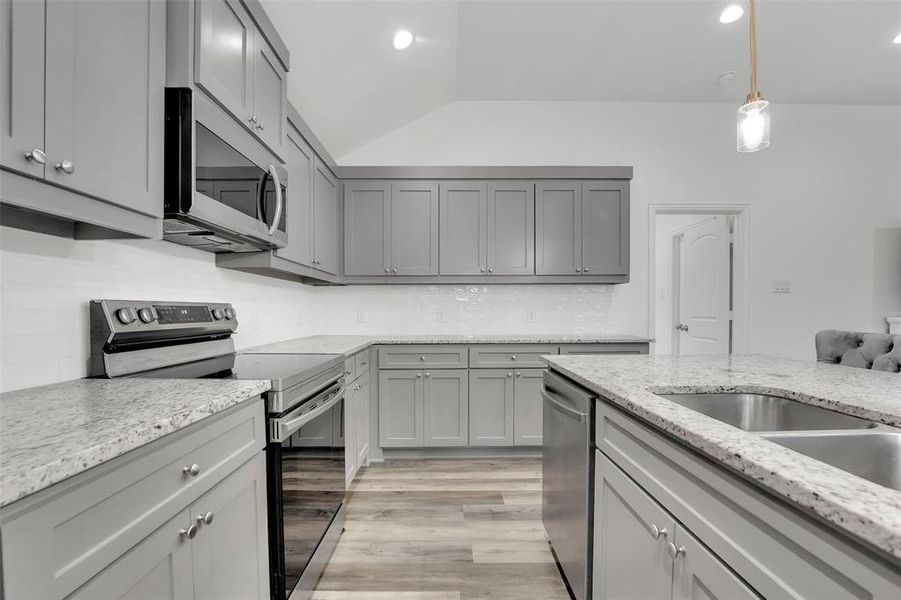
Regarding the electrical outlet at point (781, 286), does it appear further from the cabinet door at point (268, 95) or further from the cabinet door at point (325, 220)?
the cabinet door at point (268, 95)

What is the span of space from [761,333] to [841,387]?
3045 millimetres

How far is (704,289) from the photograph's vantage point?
4008mm

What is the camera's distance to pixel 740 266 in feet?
11.9

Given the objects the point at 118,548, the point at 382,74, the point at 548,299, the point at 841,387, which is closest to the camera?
the point at 118,548

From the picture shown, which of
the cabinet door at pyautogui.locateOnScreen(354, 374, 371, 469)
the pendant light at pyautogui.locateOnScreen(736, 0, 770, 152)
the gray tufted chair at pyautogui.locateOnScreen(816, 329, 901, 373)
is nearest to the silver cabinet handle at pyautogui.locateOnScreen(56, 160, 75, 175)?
the cabinet door at pyautogui.locateOnScreen(354, 374, 371, 469)

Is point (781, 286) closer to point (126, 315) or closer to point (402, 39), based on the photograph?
point (402, 39)

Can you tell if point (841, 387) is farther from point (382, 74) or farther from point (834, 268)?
point (834, 268)

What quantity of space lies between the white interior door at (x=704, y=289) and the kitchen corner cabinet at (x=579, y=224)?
128 centimetres

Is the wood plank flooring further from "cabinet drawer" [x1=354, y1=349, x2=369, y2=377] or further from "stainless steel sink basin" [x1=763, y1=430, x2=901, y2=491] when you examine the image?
"stainless steel sink basin" [x1=763, y1=430, x2=901, y2=491]

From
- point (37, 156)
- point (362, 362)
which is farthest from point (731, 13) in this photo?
point (37, 156)

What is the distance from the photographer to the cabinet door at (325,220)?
8.76 feet

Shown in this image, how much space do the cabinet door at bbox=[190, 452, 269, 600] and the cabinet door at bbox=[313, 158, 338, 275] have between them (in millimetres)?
1691

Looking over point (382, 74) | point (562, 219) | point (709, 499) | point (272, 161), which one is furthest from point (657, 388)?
point (382, 74)

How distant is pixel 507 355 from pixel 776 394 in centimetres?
194
